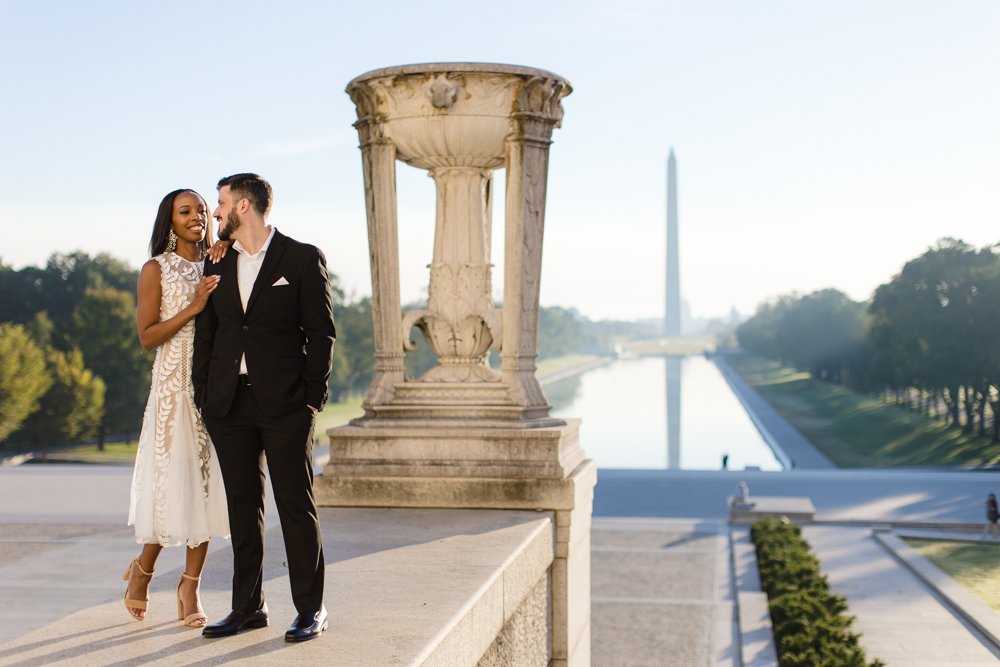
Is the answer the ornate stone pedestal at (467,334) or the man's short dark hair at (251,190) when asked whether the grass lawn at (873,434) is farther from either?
the man's short dark hair at (251,190)

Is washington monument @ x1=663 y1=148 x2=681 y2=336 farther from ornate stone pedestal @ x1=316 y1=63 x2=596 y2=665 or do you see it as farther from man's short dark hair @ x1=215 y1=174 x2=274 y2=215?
man's short dark hair @ x1=215 y1=174 x2=274 y2=215

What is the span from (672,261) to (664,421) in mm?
83540

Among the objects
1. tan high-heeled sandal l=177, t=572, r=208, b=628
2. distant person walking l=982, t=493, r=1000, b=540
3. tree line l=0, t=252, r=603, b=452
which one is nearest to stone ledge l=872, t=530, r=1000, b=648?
distant person walking l=982, t=493, r=1000, b=540

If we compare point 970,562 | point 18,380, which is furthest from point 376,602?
point 18,380

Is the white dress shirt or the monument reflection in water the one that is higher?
the white dress shirt

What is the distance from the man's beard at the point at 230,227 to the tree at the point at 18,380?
4774 centimetres

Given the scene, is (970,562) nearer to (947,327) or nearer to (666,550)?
(666,550)

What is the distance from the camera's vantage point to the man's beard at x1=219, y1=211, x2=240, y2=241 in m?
4.36

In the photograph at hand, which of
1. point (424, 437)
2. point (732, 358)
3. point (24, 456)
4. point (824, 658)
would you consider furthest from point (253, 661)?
point (732, 358)

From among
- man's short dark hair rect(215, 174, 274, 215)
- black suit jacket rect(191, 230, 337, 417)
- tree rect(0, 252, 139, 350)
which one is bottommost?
black suit jacket rect(191, 230, 337, 417)

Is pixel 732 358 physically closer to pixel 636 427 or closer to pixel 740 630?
pixel 636 427

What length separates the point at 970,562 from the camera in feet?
69.3

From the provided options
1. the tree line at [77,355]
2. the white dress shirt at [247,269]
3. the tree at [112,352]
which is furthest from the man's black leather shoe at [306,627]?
the tree at [112,352]

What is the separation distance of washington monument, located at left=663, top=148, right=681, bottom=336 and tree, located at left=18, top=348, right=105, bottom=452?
98.7 meters
